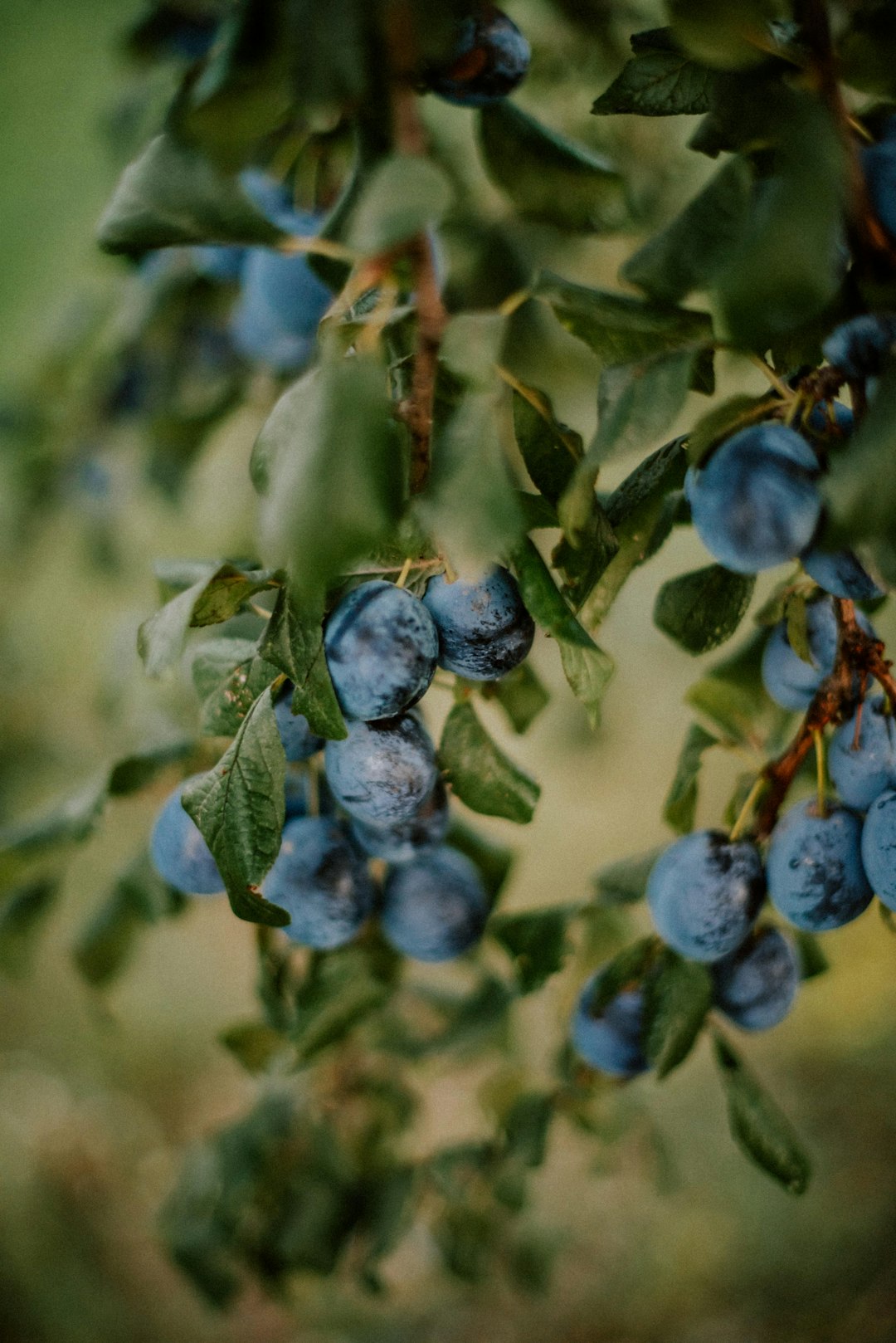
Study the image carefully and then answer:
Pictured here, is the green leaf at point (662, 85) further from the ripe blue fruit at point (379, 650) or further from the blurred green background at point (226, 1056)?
the blurred green background at point (226, 1056)

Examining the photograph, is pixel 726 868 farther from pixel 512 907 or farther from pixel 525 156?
pixel 512 907

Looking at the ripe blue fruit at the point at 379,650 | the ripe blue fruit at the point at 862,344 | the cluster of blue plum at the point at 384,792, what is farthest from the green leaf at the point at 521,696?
the ripe blue fruit at the point at 862,344

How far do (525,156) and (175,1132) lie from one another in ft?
6.08

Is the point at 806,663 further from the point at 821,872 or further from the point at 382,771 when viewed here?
the point at 382,771

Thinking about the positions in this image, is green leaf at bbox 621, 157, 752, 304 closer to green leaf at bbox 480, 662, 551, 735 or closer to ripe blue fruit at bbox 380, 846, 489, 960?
green leaf at bbox 480, 662, 551, 735

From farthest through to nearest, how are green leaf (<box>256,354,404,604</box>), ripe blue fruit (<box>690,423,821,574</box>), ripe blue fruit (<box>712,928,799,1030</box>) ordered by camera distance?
ripe blue fruit (<box>712,928,799,1030</box>), ripe blue fruit (<box>690,423,821,574</box>), green leaf (<box>256,354,404,604</box>)

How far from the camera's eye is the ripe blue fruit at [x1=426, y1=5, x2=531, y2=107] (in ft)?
1.79

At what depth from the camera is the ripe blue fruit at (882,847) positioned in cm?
51

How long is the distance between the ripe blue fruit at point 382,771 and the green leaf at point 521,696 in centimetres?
14

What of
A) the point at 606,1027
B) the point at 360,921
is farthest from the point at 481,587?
the point at 606,1027

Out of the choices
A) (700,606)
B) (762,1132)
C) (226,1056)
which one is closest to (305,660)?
(700,606)

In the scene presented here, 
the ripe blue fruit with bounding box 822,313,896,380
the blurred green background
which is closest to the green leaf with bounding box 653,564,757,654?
the ripe blue fruit with bounding box 822,313,896,380

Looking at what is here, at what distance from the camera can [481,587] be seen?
47cm

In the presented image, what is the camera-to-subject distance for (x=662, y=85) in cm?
49
